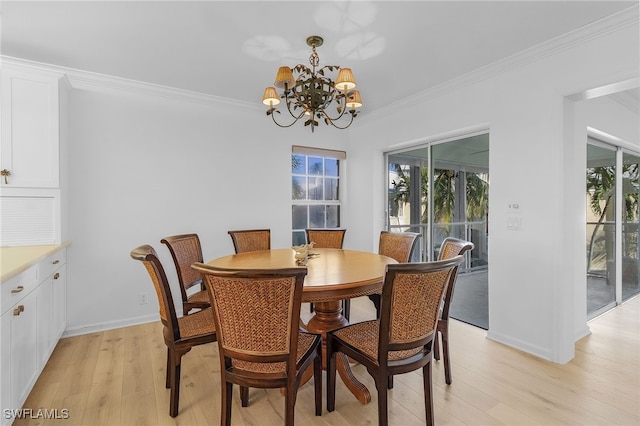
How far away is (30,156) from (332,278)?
9.05 feet

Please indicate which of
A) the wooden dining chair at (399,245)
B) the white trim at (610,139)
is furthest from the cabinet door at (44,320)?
the white trim at (610,139)

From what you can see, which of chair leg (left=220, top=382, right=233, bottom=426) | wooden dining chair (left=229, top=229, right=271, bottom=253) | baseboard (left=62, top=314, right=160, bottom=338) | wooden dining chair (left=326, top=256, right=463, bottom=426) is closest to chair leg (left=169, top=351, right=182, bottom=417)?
chair leg (left=220, top=382, right=233, bottom=426)

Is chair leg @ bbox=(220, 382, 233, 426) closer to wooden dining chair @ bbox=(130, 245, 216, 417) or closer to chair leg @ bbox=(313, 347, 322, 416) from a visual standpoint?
wooden dining chair @ bbox=(130, 245, 216, 417)

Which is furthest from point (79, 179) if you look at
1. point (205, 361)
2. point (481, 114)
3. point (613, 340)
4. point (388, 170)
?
point (613, 340)

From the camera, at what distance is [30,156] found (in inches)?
106

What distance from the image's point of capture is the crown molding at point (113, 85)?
2861mm

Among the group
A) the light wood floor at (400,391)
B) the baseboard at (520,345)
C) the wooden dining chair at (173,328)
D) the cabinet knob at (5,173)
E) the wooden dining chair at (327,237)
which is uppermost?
the cabinet knob at (5,173)

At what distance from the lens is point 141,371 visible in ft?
8.00

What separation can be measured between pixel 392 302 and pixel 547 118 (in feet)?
7.18

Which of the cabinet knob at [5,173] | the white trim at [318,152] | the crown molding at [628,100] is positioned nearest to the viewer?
the cabinet knob at [5,173]

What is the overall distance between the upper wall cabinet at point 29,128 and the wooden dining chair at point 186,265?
121cm

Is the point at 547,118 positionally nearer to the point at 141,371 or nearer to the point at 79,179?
the point at 141,371

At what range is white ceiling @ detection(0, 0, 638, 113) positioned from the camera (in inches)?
81.9

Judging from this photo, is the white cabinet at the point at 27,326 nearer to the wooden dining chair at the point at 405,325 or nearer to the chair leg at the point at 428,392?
the wooden dining chair at the point at 405,325
